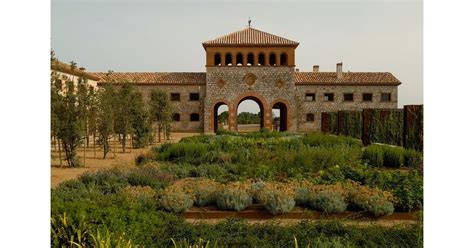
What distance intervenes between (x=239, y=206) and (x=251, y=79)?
2744 cm

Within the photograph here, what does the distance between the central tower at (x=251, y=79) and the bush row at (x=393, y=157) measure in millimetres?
21285

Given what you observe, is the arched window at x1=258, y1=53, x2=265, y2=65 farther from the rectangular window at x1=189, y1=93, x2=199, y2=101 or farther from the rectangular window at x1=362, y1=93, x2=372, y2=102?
the rectangular window at x1=362, y1=93, x2=372, y2=102

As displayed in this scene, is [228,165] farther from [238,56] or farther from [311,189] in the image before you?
[238,56]

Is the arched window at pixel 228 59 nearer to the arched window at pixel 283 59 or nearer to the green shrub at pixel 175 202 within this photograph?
the arched window at pixel 283 59

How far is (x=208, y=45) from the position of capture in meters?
32.3

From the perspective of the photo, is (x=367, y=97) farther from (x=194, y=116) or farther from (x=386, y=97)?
(x=194, y=116)

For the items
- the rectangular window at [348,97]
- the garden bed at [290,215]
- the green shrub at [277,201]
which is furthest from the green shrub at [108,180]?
the rectangular window at [348,97]

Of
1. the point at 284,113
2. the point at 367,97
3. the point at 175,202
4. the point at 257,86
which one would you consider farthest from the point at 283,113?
the point at 175,202

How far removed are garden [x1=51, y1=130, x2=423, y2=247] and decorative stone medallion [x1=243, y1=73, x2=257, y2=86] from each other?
22.9 meters

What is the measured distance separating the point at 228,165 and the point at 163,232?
552cm

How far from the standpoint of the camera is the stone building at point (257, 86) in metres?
32.8

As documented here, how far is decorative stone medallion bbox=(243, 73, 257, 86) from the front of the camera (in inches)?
1300
